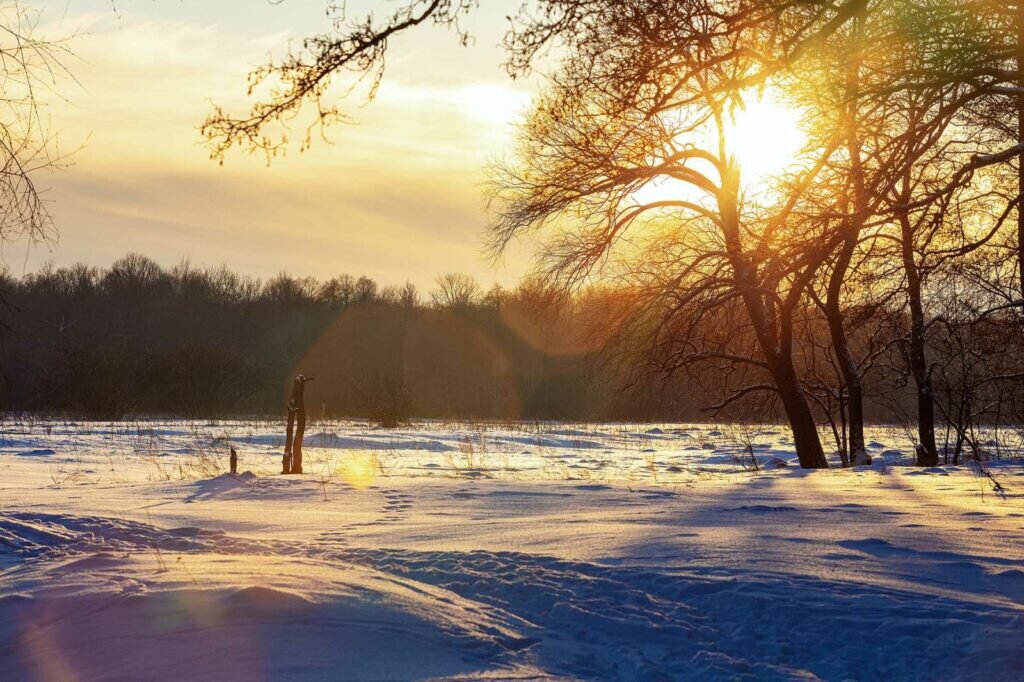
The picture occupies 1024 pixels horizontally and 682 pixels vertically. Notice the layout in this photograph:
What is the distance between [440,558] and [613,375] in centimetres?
1019

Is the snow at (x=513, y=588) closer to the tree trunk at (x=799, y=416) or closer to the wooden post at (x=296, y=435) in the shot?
the wooden post at (x=296, y=435)

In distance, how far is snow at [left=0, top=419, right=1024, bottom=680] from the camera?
3.04 meters

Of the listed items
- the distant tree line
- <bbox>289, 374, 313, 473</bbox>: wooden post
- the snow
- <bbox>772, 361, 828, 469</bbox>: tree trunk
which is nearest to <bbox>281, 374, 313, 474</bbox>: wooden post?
<bbox>289, 374, 313, 473</bbox>: wooden post

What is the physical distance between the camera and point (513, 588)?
12.4 ft

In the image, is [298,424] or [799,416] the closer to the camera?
[298,424]

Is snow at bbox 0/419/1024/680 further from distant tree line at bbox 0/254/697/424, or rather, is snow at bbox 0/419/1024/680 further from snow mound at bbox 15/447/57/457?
distant tree line at bbox 0/254/697/424

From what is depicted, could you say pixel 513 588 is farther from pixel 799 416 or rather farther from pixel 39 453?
pixel 39 453

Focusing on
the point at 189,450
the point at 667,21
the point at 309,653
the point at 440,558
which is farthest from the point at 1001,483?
the point at 189,450

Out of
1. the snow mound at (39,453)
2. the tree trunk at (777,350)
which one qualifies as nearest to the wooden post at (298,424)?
the tree trunk at (777,350)

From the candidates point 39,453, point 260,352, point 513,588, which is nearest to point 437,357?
point 260,352

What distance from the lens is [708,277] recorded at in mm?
13070

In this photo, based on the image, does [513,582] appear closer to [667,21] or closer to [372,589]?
[372,589]

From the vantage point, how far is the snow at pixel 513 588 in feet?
9.98

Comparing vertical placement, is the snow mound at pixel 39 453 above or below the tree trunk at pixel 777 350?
below
